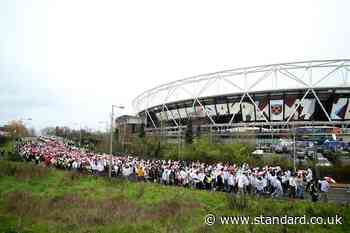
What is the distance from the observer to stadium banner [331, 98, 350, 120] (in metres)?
50.2

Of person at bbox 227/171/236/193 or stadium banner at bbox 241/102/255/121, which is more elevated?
stadium banner at bbox 241/102/255/121

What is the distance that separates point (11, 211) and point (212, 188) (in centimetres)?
975

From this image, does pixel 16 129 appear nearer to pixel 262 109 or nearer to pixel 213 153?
pixel 262 109

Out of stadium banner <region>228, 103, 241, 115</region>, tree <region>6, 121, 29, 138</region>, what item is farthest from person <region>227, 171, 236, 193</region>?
tree <region>6, 121, 29, 138</region>

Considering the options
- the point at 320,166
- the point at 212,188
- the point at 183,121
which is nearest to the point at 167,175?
the point at 212,188

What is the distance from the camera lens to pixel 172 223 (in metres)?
12.9

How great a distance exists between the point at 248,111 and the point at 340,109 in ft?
44.1

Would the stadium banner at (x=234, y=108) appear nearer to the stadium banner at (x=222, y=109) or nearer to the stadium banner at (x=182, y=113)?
the stadium banner at (x=222, y=109)

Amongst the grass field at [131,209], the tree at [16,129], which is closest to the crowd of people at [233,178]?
the grass field at [131,209]

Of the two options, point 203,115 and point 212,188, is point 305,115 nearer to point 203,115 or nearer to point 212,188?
point 203,115

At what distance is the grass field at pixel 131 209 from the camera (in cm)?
1229

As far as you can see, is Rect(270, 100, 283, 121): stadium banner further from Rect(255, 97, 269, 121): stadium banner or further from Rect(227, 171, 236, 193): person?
Rect(227, 171, 236, 193): person

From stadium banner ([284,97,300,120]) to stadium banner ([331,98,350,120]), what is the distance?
5.13 m

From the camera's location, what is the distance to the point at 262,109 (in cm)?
5469
